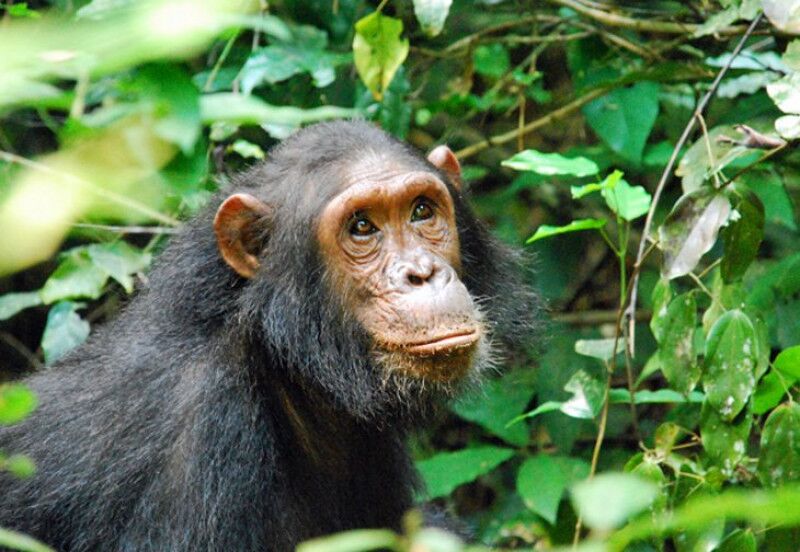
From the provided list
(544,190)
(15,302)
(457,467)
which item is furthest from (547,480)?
(544,190)

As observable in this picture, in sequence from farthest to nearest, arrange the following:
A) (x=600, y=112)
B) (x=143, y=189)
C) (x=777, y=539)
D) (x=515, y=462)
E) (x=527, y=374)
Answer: (x=515, y=462), (x=527, y=374), (x=600, y=112), (x=777, y=539), (x=143, y=189)

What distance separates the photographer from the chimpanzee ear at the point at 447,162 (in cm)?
607

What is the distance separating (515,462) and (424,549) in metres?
7.84

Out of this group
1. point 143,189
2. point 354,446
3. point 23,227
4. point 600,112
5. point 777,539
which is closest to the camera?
point 23,227

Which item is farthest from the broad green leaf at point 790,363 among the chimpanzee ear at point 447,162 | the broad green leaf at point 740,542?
the chimpanzee ear at point 447,162

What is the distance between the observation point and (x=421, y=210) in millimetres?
5551

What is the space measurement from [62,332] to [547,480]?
305cm

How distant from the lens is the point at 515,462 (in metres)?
9.48

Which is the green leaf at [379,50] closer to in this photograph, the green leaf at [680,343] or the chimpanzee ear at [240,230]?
the chimpanzee ear at [240,230]

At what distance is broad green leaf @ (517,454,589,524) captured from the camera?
6738mm

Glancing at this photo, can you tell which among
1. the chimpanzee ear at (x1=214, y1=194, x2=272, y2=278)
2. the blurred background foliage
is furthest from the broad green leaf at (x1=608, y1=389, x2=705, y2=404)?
the chimpanzee ear at (x1=214, y1=194, x2=272, y2=278)

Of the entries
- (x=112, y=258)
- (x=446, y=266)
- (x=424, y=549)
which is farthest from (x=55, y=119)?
(x=424, y=549)

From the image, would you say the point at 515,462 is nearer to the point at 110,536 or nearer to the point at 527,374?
the point at 527,374

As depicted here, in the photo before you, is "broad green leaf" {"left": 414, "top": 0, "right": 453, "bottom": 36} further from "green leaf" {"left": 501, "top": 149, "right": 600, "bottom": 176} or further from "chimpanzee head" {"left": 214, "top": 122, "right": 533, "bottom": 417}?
"green leaf" {"left": 501, "top": 149, "right": 600, "bottom": 176}
